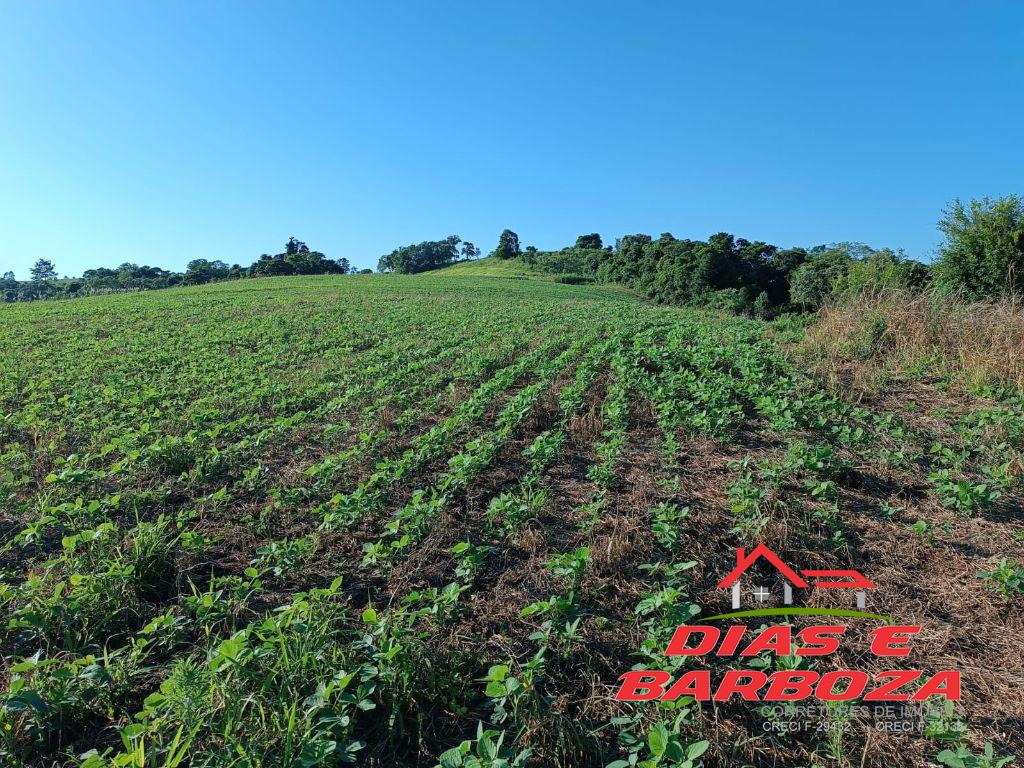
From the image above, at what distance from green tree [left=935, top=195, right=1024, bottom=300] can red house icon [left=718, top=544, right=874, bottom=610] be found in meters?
19.9

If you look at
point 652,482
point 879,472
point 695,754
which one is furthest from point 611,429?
point 695,754

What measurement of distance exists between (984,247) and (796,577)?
22369 mm

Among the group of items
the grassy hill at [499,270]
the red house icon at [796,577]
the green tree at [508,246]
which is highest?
the green tree at [508,246]

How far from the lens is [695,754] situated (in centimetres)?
176

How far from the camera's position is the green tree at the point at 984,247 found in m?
17.0

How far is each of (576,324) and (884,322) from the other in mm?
7294

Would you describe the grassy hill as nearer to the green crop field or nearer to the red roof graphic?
the green crop field

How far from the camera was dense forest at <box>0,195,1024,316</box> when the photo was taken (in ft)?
57.3

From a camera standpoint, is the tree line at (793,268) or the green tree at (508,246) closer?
the tree line at (793,268)

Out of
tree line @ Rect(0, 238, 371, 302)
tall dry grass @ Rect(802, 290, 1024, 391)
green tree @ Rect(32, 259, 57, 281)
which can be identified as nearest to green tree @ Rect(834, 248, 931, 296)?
tall dry grass @ Rect(802, 290, 1024, 391)

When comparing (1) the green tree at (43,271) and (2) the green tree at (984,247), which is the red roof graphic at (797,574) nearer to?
(2) the green tree at (984,247)

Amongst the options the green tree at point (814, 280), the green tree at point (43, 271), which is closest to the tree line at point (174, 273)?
the green tree at point (43, 271)

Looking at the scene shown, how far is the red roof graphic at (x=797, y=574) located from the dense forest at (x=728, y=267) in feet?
25.6

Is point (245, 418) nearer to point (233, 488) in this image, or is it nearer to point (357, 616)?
point (233, 488)
